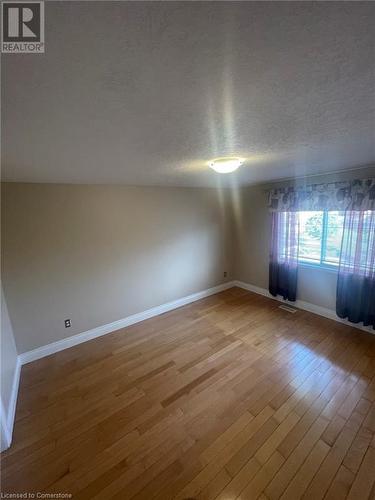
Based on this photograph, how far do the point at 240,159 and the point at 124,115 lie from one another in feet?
3.90

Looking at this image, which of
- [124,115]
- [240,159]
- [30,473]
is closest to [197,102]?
[124,115]

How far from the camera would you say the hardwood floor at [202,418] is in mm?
1318

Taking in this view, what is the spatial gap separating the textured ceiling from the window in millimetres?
1804

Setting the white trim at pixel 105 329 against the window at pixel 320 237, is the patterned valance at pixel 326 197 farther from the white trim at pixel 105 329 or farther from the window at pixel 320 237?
the white trim at pixel 105 329

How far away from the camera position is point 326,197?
2.84 metres

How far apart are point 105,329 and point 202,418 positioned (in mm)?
1776

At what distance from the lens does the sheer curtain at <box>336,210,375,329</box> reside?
2.55m

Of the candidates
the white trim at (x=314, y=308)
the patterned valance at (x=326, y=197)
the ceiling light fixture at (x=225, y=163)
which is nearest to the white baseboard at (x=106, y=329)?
the white trim at (x=314, y=308)

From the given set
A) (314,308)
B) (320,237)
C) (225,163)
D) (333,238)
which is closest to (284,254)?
(320,237)

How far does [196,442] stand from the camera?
153 cm

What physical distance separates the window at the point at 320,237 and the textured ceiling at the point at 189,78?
1.80 meters

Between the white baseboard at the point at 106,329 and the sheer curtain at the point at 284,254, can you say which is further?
the sheer curtain at the point at 284,254

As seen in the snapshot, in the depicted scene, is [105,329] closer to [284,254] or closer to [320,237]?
[284,254]

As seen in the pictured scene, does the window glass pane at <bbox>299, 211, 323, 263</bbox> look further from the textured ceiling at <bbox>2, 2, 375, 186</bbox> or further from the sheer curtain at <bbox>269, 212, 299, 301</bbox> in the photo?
the textured ceiling at <bbox>2, 2, 375, 186</bbox>
